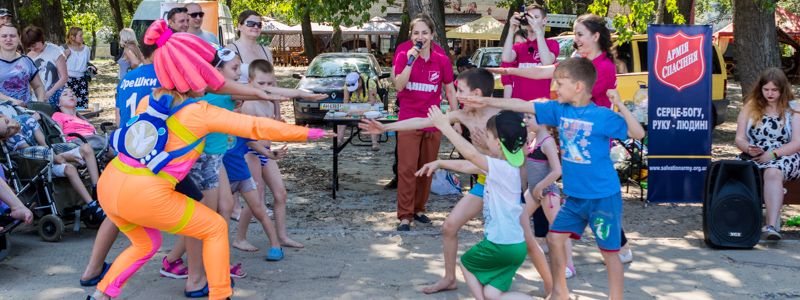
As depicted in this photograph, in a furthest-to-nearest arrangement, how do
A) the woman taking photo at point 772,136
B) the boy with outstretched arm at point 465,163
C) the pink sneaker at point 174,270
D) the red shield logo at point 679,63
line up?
the red shield logo at point 679,63 → the woman taking photo at point 772,136 → the pink sneaker at point 174,270 → the boy with outstretched arm at point 465,163

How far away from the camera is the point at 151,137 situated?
4.35 metres

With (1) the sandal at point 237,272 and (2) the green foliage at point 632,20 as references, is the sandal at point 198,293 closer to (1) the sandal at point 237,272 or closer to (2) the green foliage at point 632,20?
(1) the sandal at point 237,272

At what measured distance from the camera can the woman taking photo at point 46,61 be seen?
9.64 m

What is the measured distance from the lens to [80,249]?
6426 millimetres

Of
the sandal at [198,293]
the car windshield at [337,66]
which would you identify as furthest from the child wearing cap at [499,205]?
the car windshield at [337,66]

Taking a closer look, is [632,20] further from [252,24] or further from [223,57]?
[223,57]

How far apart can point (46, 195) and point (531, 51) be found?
4237mm

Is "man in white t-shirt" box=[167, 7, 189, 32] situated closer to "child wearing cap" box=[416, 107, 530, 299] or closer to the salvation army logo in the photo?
the salvation army logo

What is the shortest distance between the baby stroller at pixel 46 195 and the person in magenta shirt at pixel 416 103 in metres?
2.44

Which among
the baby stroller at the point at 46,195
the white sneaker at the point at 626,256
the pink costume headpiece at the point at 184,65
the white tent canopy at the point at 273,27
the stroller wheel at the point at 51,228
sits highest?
the white tent canopy at the point at 273,27

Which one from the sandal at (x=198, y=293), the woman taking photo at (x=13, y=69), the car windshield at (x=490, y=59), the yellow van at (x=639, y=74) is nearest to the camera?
the sandal at (x=198, y=293)

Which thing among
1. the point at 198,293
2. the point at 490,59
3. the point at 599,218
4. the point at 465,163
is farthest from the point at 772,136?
the point at 490,59

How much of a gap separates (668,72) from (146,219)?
5481mm

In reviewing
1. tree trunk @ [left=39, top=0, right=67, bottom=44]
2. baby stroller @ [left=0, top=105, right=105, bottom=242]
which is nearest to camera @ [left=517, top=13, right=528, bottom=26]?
baby stroller @ [left=0, top=105, right=105, bottom=242]
